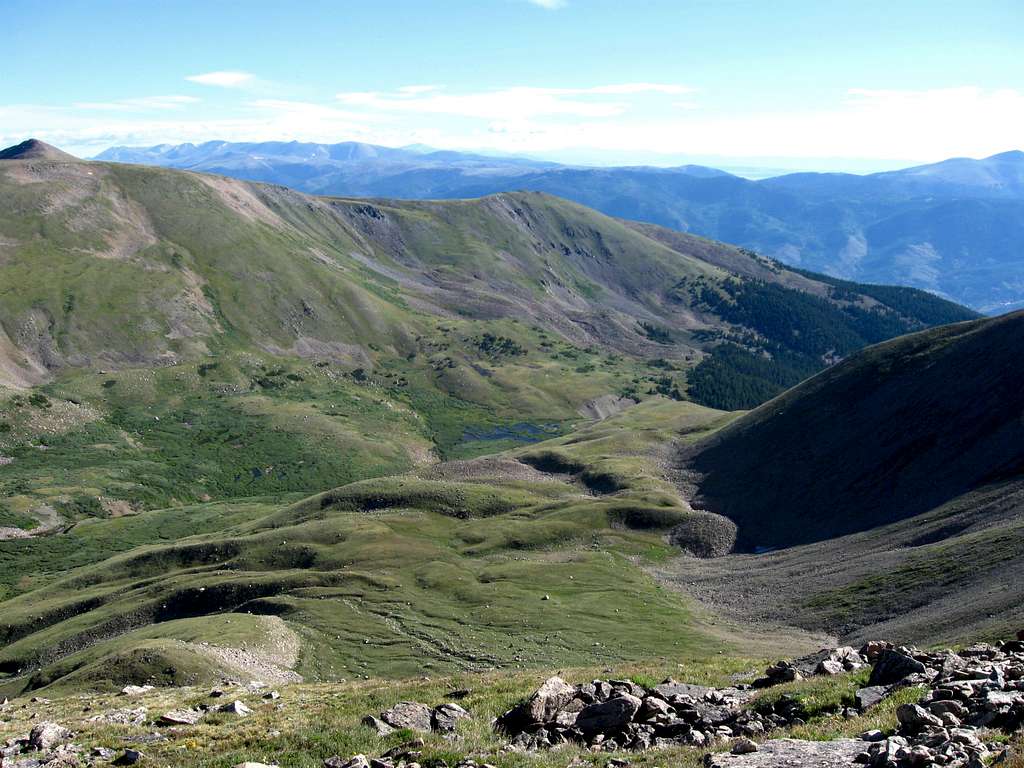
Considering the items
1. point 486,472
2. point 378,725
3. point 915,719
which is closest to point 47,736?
point 378,725

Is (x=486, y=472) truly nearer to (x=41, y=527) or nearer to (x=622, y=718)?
(x=41, y=527)

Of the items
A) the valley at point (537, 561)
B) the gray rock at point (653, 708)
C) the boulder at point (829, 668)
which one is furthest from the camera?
the valley at point (537, 561)

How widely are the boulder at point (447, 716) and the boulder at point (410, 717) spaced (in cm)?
29

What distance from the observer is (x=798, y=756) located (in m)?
23.3

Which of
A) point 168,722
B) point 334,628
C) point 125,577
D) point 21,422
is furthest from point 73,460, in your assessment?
point 168,722

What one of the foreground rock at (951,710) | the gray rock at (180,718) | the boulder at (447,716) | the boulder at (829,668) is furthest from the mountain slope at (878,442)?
the gray rock at (180,718)

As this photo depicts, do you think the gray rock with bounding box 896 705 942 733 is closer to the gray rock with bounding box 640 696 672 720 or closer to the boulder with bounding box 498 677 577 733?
the gray rock with bounding box 640 696 672 720

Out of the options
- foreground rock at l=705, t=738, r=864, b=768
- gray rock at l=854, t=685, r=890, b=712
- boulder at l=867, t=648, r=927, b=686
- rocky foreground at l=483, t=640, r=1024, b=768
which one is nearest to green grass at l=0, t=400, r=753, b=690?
rocky foreground at l=483, t=640, r=1024, b=768

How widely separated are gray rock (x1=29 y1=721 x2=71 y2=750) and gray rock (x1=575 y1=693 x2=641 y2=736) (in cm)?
2334

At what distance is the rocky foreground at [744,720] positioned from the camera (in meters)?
21.8

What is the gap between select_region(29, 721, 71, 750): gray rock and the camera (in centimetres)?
3225

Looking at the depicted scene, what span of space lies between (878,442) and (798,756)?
107479 millimetres

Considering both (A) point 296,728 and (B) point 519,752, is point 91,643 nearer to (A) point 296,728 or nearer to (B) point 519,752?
(A) point 296,728

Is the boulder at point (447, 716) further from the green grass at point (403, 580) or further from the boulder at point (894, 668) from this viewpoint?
the green grass at point (403, 580)
